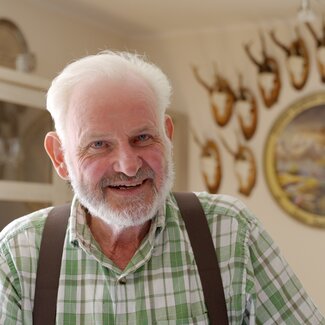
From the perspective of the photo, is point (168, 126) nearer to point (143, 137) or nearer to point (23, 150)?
point (143, 137)

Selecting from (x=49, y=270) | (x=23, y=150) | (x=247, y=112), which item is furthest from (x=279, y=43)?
(x=49, y=270)

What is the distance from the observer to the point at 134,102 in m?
1.30

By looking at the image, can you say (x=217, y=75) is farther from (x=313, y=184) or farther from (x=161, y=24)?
(x=313, y=184)

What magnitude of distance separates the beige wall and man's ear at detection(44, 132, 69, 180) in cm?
272

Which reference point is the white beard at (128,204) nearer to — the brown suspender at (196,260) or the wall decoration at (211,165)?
the brown suspender at (196,260)

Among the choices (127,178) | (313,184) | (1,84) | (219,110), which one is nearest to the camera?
(127,178)

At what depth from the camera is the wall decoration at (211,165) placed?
4.69m

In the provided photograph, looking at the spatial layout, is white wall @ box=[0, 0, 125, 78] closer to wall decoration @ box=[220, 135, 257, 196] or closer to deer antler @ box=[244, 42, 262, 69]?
deer antler @ box=[244, 42, 262, 69]

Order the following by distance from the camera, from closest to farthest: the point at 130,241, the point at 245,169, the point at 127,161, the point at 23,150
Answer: the point at 127,161 → the point at 130,241 → the point at 23,150 → the point at 245,169

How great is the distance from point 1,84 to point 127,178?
2398 mm

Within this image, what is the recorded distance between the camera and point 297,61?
4.40m

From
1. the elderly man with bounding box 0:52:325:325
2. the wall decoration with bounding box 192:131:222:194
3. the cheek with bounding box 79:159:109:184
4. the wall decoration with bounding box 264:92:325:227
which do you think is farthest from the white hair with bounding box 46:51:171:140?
the wall decoration with bounding box 192:131:222:194

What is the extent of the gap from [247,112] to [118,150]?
3.38m

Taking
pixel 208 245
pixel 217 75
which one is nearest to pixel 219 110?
pixel 217 75
